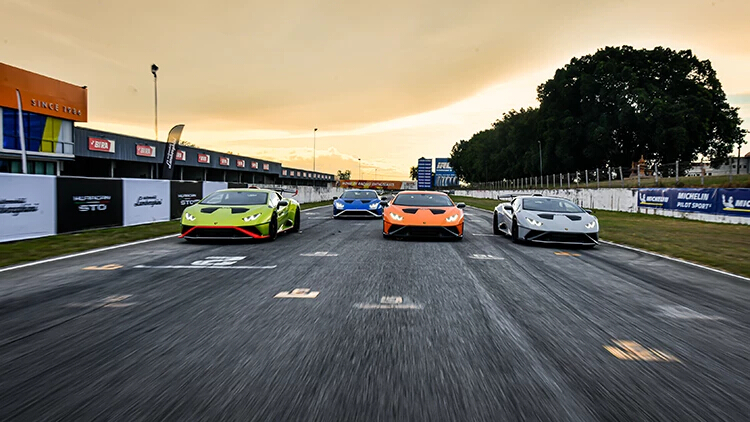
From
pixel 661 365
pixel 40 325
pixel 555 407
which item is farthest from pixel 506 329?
pixel 40 325

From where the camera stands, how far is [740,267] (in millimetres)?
8258

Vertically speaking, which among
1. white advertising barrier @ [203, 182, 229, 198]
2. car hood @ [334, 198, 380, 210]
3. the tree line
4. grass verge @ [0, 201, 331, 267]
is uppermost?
the tree line

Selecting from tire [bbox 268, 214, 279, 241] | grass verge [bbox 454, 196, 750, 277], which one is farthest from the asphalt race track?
tire [bbox 268, 214, 279, 241]

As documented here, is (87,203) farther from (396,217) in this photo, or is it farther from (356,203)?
(356,203)

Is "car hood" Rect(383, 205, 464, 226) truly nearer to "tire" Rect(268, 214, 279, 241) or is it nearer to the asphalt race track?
"tire" Rect(268, 214, 279, 241)

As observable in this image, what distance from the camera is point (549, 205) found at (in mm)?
11914

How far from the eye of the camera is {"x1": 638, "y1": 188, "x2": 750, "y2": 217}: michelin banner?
1667cm

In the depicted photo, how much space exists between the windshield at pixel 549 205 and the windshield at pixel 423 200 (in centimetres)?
197

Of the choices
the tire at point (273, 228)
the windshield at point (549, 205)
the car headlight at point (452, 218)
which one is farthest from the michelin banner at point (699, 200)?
the tire at point (273, 228)

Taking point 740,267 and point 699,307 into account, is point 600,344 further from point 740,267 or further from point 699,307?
point 740,267

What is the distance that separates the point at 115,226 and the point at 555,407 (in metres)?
14.1

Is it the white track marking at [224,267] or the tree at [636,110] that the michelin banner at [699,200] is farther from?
the tree at [636,110]

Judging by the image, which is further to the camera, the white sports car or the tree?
the tree

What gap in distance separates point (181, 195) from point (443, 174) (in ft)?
279
